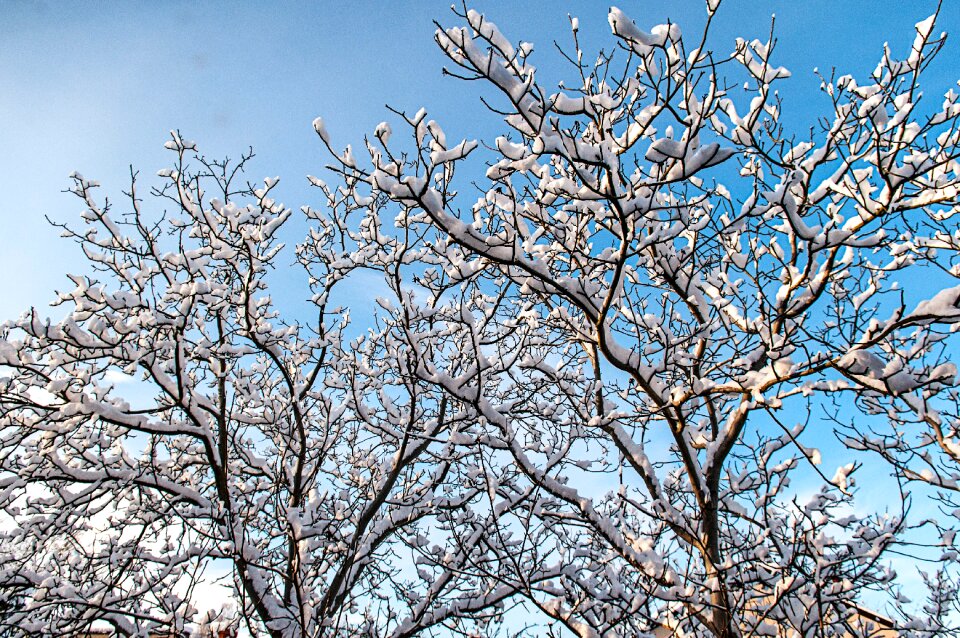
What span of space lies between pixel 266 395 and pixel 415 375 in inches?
167

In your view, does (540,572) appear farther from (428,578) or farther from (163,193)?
(163,193)

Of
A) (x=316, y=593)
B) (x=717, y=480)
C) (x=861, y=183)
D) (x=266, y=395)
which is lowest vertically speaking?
(x=316, y=593)

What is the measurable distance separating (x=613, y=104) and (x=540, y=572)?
4.62 meters

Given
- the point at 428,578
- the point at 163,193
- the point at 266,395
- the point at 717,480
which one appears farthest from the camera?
the point at 266,395

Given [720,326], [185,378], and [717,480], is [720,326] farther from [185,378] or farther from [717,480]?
[185,378]

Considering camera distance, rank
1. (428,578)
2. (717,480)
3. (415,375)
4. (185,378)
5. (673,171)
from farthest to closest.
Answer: (428,578) → (185,378) → (717,480) → (415,375) → (673,171)

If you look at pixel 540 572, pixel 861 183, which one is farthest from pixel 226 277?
pixel 861 183

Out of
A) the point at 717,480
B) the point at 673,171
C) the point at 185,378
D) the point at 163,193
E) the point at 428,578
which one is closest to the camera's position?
the point at 673,171

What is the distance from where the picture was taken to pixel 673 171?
288cm

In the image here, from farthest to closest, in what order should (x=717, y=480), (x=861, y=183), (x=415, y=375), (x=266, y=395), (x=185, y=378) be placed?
1. (x=266, y=395)
2. (x=185, y=378)
3. (x=717, y=480)
4. (x=415, y=375)
5. (x=861, y=183)

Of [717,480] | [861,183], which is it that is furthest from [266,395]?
[861,183]

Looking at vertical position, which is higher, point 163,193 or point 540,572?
point 163,193

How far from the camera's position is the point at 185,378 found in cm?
558

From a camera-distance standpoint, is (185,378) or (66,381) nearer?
(66,381)
